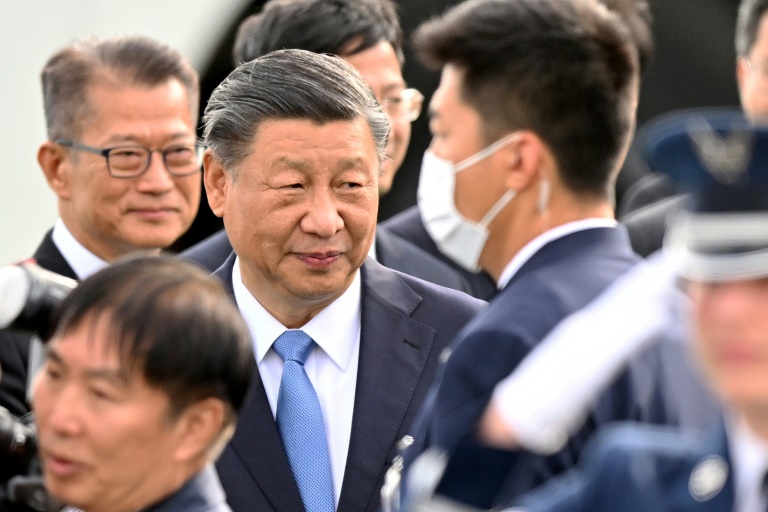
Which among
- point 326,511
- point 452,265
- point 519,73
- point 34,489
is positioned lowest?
point 452,265

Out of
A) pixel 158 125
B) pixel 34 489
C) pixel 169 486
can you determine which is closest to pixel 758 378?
pixel 169 486

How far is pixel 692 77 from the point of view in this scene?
7.76 metres

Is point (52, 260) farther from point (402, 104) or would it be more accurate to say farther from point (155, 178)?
point (402, 104)

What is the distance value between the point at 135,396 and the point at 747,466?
1.20m

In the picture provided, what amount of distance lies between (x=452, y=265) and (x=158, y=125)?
1.05 m

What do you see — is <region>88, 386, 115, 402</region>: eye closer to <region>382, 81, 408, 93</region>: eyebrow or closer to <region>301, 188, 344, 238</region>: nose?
<region>301, 188, 344, 238</region>: nose

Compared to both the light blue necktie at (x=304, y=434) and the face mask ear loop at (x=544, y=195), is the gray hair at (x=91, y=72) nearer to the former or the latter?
the light blue necktie at (x=304, y=434)

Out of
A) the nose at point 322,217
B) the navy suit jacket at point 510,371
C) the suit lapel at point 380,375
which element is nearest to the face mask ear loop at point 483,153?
the navy suit jacket at point 510,371

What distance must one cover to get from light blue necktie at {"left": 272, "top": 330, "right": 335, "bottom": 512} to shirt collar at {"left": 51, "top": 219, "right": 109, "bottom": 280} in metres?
0.90

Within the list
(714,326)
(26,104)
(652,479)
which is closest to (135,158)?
(26,104)

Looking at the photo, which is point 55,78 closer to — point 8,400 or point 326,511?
point 8,400

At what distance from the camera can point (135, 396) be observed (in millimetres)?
2693

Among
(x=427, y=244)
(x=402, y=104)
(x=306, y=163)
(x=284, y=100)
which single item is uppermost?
(x=284, y=100)

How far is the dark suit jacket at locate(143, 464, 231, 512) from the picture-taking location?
2.66m
